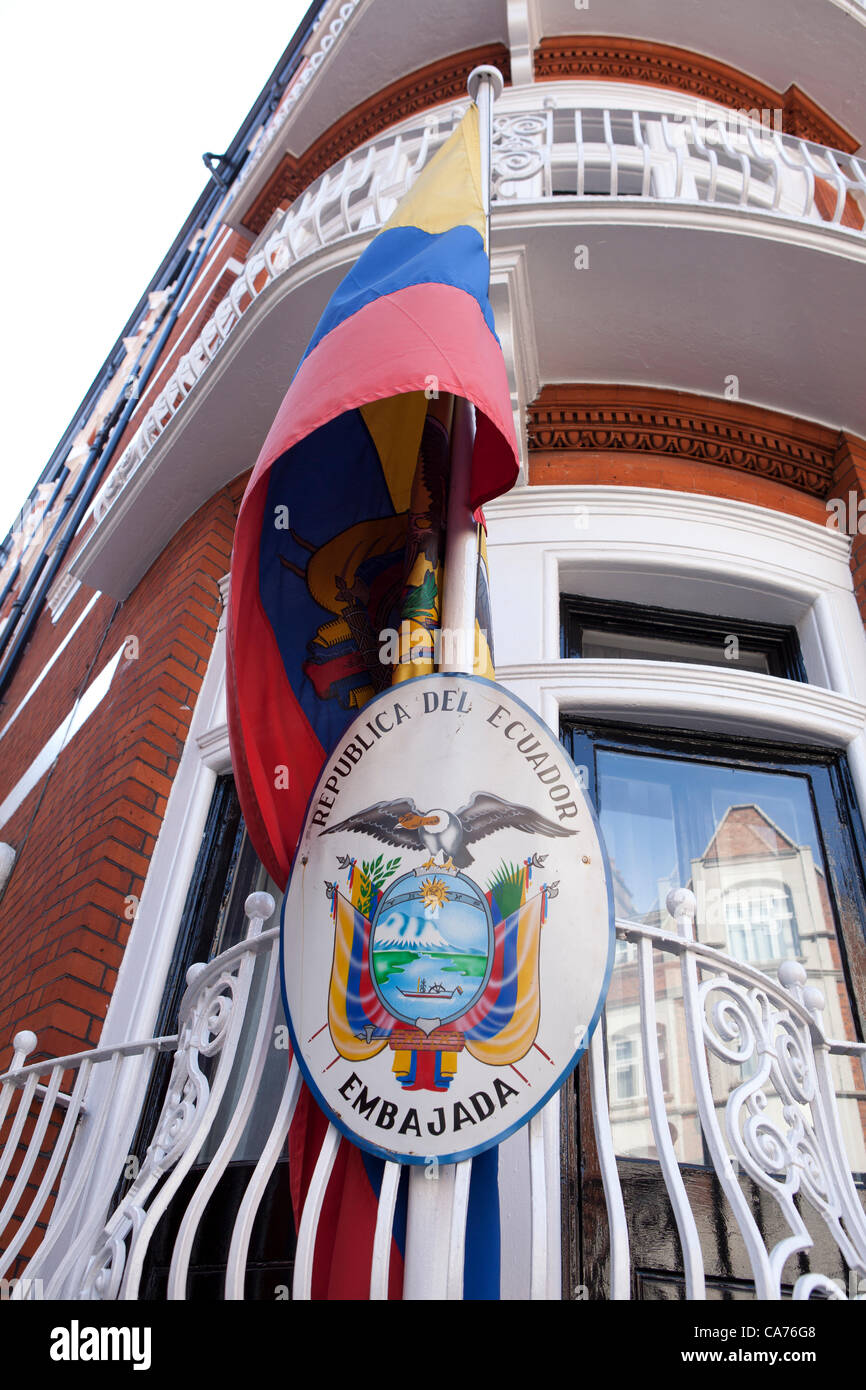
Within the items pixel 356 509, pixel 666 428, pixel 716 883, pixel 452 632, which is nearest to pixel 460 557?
pixel 452 632

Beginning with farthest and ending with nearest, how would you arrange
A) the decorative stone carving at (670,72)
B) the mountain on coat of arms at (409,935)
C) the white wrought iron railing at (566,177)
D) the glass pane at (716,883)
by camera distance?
1. the decorative stone carving at (670,72)
2. the white wrought iron railing at (566,177)
3. the glass pane at (716,883)
4. the mountain on coat of arms at (409,935)

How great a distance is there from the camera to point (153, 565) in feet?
18.9

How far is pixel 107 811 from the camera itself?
416 cm

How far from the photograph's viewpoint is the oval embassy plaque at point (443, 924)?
183 centimetres

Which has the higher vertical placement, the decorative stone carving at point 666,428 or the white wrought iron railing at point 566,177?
the white wrought iron railing at point 566,177

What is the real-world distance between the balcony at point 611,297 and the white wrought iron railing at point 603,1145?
262 centimetres

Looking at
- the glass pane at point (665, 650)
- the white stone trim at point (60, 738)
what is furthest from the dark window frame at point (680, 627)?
the white stone trim at point (60, 738)

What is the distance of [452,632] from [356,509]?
0.72m

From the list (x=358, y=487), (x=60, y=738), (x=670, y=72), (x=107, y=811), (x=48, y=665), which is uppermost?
(x=670, y=72)

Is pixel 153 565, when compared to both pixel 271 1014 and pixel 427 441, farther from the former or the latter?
pixel 271 1014

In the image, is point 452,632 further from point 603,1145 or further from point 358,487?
point 603,1145

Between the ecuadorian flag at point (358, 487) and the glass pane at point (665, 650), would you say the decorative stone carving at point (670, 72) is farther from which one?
the glass pane at point (665, 650)

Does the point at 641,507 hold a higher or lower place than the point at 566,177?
lower

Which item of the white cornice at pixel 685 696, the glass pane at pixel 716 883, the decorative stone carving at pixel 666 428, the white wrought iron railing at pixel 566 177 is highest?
the white wrought iron railing at pixel 566 177
